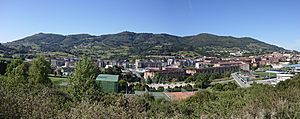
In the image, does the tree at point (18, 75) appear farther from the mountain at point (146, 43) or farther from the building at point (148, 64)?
the mountain at point (146, 43)

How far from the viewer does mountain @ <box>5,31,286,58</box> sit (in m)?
112

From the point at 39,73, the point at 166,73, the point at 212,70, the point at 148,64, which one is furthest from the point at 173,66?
the point at 39,73

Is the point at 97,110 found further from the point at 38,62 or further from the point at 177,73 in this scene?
the point at 177,73

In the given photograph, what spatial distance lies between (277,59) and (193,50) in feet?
97.5

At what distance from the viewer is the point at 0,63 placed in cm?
3459

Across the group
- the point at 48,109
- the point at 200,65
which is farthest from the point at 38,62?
the point at 200,65

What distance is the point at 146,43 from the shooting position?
418 feet

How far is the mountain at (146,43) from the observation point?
366ft

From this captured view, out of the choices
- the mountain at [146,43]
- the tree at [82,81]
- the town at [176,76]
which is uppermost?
the mountain at [146,43]

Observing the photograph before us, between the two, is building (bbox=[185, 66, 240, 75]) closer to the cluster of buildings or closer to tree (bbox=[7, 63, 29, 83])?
the cluster of buildings

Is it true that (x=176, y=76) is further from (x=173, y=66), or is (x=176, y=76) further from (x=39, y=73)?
(x=39, y=73)

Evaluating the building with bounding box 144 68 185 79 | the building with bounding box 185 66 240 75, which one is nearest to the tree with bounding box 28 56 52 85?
the building with bounding box 144 68 185 79

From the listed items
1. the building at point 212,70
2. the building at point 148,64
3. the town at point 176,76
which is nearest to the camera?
the town at point 176,76

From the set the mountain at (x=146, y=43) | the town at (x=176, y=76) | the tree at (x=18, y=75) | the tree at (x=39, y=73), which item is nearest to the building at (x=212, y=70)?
the town at (x=176, y=76)
